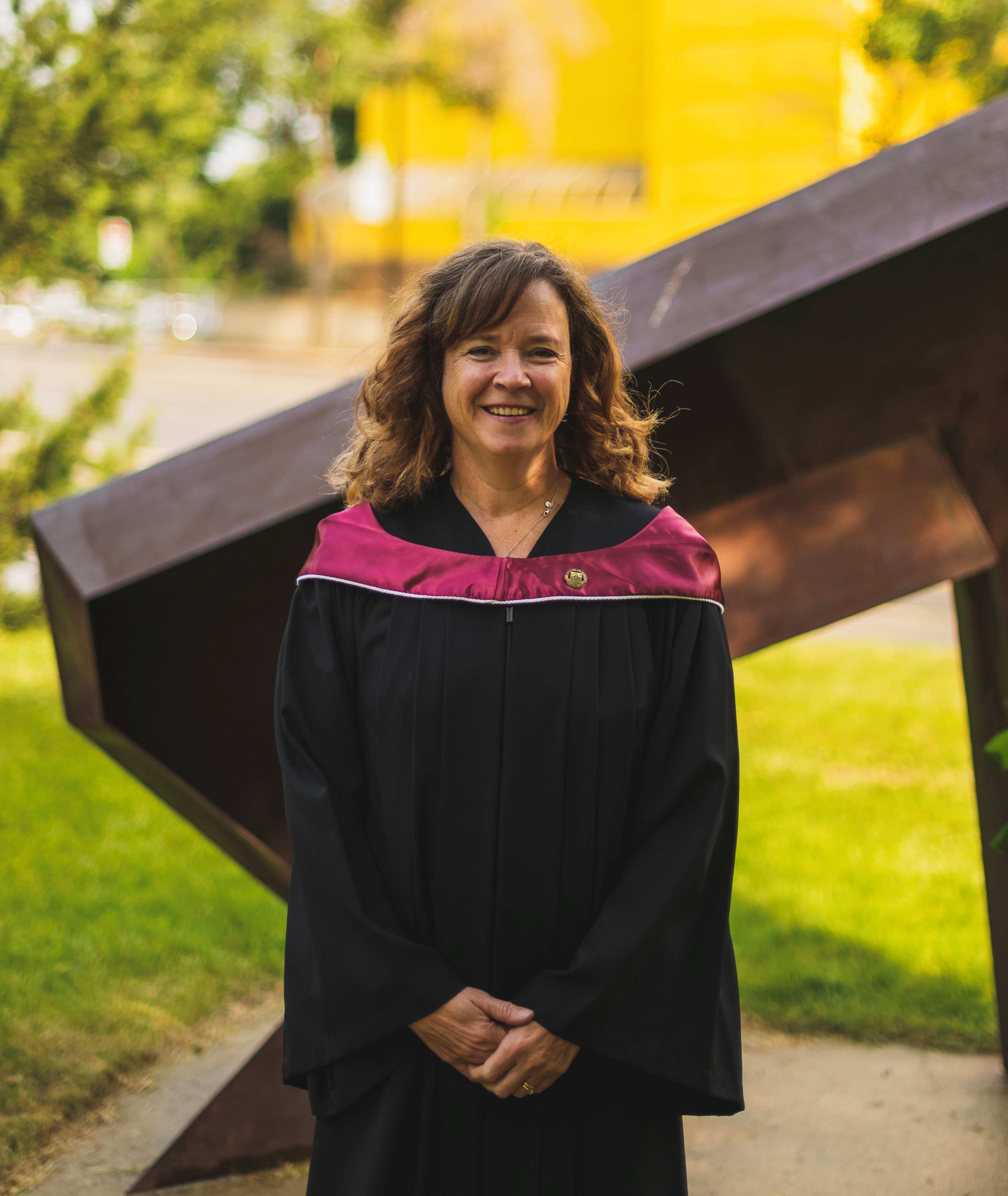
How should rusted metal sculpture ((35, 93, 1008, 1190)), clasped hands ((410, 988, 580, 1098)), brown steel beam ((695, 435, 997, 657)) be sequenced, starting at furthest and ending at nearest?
1. brown steel beam ((695, 435, 997, 657))
2. rusted metal sculpture ((35, 93, 1008, 1190))
3. clasped hands ((410, 988, 580, 1098))

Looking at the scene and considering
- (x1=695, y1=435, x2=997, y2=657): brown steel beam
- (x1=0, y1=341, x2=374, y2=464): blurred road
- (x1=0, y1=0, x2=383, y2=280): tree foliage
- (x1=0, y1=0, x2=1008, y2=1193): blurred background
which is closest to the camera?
(x1=695, y1=435, x2=997, y2=657): brown steel beam

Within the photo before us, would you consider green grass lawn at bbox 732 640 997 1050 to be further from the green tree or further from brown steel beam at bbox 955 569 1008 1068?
the green tree

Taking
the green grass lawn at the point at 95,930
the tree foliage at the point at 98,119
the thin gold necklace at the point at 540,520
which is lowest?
the green grass lawn at the point at 95,930

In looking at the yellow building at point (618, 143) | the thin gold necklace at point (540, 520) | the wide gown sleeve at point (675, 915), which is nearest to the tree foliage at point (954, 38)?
the thin gold necklace at point (540, 520)

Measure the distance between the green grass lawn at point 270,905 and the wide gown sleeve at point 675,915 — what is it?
196 centimetres

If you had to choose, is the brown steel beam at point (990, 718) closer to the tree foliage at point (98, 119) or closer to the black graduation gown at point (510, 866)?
the black graduation gown at point (510, 866)

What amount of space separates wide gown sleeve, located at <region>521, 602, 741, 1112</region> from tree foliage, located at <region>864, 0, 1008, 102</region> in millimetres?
7714

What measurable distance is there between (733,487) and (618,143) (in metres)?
32.9

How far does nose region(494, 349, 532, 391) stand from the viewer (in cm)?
186

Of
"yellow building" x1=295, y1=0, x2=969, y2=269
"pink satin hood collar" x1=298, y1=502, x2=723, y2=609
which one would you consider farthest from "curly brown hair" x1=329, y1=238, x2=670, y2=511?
"yellow building" x1=295, y1=0, x2=969, y2=269

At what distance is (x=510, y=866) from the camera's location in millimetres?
1854

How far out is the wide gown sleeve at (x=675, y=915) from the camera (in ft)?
5.94

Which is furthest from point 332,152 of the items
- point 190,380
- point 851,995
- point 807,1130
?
point 807,1130

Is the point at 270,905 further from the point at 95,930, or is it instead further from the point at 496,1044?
the point at 496,1044
